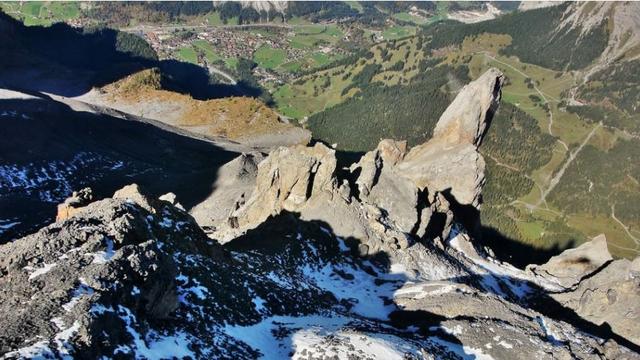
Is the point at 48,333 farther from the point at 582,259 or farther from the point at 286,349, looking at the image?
the point at 582,259

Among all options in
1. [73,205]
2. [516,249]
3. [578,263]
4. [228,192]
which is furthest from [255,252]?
[516,249]

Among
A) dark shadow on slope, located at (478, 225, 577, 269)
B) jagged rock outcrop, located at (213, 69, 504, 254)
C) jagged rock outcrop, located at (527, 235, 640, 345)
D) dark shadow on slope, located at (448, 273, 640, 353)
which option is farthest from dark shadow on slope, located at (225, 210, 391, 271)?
dark shadow on slope, located at (478, 225, 577, 269)

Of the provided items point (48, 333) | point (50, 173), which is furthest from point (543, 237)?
point (48, 333)

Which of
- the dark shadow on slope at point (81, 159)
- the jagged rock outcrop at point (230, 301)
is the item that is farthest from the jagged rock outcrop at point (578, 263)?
the dark shadow on slope at point (81, 159)

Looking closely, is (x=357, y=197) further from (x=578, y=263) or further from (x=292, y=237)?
(x=578, y=263)

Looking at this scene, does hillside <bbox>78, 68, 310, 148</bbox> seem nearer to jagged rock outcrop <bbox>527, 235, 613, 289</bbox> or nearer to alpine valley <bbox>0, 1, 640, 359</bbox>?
alpine valley <bbox>0, 1, 640, 359</bbox>

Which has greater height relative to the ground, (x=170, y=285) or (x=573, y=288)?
(x=170, y=285)

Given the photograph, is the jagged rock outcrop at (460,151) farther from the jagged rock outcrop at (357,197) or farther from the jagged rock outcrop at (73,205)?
the jagged rock outcrop at (73,205)
